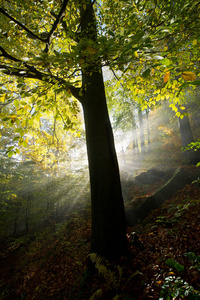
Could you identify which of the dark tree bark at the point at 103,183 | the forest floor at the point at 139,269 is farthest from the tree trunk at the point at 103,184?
the forest floor at the point at 139,269

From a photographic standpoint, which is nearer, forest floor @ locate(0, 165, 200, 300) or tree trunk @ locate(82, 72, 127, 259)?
forest floor @ locate(0, 165, 200, 300)

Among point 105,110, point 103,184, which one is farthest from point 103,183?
point 105,110

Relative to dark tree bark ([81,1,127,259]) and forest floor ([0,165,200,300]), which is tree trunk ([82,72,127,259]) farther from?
forest floor ([0,165,200,300])

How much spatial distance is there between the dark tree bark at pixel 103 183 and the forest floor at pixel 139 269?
1.21 ft

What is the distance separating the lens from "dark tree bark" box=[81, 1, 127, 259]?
2.80 metres

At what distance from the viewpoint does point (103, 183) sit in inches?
114

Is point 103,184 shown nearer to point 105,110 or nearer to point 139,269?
point 105,110

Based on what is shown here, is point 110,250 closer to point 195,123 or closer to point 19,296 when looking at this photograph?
point 19,296

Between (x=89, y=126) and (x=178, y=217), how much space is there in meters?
3.99

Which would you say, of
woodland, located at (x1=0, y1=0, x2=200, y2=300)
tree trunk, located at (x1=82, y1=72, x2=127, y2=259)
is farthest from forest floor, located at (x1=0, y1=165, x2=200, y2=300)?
tree trunk, located at (x1=82, y1=72, x2=127, y2=259)

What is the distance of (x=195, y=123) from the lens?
18422 millimetres

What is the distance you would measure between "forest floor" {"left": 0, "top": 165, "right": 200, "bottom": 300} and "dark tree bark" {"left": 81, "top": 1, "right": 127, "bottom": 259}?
14.5 inches

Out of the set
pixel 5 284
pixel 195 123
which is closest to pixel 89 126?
pixel 5 284

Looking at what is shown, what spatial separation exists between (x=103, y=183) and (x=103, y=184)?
0.02 meters
